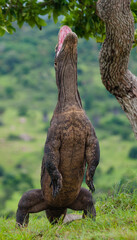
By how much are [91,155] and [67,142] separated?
0.27m

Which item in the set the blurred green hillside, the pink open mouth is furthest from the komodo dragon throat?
the blurred green hillside

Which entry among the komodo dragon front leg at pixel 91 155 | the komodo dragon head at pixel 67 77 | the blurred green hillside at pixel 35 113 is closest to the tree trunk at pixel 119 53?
the komodo dragon head at pixel 67 77

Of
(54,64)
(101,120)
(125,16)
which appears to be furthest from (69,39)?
(101,120)

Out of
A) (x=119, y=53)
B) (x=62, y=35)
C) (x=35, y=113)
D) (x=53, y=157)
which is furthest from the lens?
(x=35, y=113)

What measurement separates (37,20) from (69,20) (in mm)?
470

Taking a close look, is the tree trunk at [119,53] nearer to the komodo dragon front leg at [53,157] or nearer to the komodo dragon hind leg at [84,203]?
the komodo dragon hind leg at [84,203]

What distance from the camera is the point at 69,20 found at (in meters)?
4.95

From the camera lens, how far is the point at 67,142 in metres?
3.49

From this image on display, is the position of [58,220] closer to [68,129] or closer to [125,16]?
[68,129]

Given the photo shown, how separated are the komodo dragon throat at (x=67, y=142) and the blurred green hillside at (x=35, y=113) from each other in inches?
1090

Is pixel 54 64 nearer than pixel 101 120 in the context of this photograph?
Yes

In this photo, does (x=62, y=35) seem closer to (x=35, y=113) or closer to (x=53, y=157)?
(x=53, y=157)

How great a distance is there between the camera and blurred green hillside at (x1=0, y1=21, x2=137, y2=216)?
3625cm

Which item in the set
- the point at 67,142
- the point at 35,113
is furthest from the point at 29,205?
the point at 35,113
